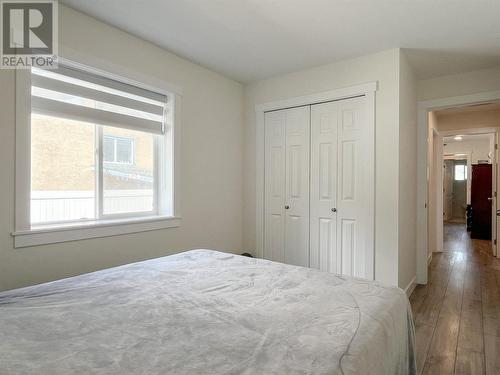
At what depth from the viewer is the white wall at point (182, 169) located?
1952 mm

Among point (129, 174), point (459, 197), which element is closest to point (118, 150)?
point (129, 174)

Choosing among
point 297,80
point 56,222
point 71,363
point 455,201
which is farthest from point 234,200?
point 455,201

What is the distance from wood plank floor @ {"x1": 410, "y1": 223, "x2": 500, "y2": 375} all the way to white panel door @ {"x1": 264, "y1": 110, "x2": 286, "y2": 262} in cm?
160

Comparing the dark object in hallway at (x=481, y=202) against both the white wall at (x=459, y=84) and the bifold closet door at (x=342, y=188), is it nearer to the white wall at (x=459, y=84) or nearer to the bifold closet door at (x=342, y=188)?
the white wall at (x=459, y=84)

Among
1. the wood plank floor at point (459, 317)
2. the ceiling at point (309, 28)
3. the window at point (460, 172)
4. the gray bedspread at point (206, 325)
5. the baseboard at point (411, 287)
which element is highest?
the ceiling at point (309, 28)

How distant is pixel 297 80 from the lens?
3471mm

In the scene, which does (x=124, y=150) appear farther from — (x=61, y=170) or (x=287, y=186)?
(x=287, y=186)

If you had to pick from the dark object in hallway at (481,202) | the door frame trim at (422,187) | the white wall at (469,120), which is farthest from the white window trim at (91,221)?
the dark object in hallway at (481,202)

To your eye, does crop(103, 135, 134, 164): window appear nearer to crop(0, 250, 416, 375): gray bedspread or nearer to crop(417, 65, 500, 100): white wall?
crop(0, 250, 416, 375): gray bedspread

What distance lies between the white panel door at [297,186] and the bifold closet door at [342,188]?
0.09m

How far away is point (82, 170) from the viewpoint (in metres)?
2.45

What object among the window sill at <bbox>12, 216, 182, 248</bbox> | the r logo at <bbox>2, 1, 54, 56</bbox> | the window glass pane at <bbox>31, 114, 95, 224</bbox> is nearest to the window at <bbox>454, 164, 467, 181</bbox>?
the window sill at <bbox>12, 216, 182, 248</bbox>

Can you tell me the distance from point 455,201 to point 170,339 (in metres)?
11.4

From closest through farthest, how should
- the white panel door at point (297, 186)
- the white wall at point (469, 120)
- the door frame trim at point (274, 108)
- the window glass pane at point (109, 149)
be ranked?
the window glass pane at point (109, 149)
the door frame trim at point (274, 108)
the white panel door at point (297, 186)
the white wall at point (469, 120)
